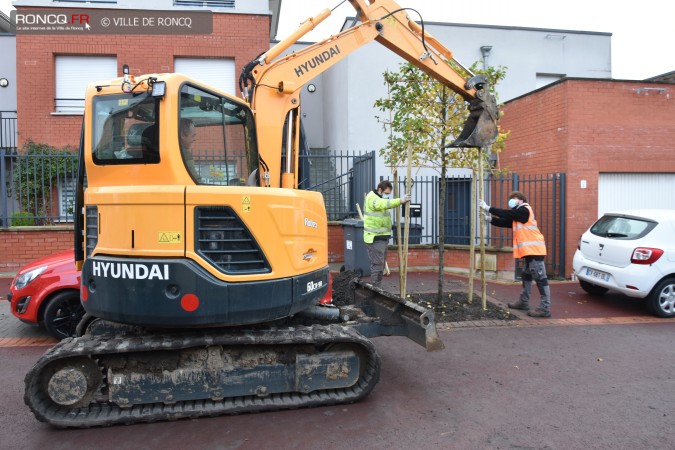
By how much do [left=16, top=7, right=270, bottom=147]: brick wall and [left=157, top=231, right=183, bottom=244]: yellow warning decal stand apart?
11.0 meters

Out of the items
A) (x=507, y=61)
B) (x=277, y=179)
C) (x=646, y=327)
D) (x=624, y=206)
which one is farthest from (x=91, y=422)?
(x=507, y=61)

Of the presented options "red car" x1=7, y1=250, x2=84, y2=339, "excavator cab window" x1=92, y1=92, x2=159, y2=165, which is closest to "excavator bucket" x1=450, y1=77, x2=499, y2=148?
"excavator cab window" x1=92, y1=92, x2=159, y2=165

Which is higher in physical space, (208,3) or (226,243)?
(208,3)

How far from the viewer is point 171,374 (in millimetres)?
3717

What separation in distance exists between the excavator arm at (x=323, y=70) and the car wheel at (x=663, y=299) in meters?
3.66

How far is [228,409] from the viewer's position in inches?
149

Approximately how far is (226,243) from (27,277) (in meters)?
3.39

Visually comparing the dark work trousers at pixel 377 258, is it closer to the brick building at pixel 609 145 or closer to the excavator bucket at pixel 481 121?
the excavator bucket at pixel 481 121

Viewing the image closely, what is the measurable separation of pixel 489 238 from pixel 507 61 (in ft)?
26.7

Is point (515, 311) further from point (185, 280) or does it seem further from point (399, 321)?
point (185, 280)

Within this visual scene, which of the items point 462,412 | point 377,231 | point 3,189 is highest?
point 3,189

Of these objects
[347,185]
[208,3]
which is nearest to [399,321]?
[347,185]

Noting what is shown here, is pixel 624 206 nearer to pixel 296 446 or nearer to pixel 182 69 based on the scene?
pixel 296 446

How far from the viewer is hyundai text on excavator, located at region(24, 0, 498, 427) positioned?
3.55 m
